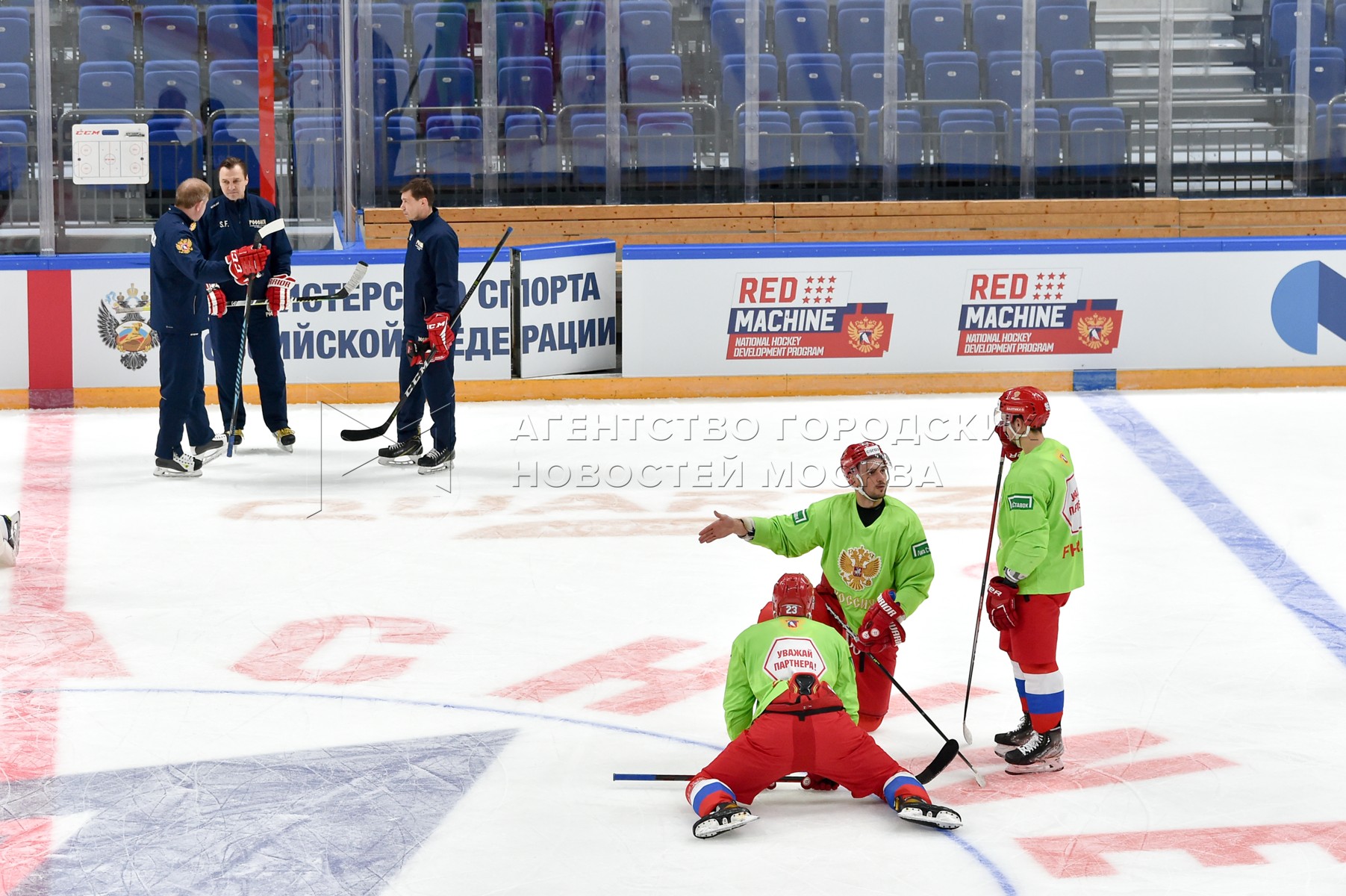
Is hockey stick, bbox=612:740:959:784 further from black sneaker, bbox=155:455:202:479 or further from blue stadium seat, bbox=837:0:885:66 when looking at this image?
blue stadium seat, bbox=837:0:885:66

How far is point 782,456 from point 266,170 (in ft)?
16.4

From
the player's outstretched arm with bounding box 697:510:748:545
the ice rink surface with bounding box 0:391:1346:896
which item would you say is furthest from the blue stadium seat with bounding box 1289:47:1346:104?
the player's outstretched arm with bounding box 697:510:748:545

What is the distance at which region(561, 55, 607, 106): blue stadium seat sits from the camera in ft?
50.4

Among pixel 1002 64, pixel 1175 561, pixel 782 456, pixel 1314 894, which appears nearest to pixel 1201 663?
pixel 1175 561

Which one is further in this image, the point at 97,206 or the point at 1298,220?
the point at 1298,220

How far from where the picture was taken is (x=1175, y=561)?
8.34 metres

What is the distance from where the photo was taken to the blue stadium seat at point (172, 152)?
42.4 feet

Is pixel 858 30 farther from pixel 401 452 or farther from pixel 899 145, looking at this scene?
pixel 401 452

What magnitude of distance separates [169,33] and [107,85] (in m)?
0.84

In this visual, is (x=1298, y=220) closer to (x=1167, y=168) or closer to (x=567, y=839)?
(x=1167, y=168)

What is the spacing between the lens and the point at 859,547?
5.63 metres

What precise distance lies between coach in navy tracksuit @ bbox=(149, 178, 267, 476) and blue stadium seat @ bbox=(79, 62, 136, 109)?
3195 mm

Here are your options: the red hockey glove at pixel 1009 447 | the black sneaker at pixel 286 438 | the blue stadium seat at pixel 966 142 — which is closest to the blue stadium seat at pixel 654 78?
the blue stadium seat at pixel 966 142

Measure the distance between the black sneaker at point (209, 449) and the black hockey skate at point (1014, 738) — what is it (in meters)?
6.32
